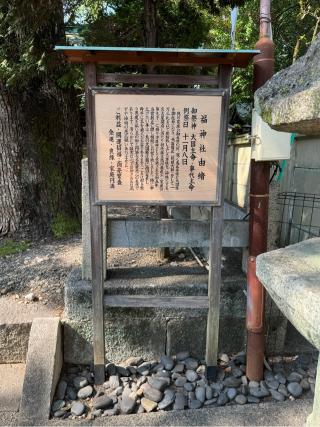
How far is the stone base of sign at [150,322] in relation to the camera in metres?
3.16

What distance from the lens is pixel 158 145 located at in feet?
8.61

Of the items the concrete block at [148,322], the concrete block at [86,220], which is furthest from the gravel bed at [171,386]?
the concrete block at [86,220]

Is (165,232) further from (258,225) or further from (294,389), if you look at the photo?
(294,389)

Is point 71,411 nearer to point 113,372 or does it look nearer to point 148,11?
point 113,372

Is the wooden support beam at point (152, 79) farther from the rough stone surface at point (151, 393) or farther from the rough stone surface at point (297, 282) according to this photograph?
the rough stone surface at point (151, 393)

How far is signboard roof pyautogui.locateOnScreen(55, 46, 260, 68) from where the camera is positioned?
2357 mm

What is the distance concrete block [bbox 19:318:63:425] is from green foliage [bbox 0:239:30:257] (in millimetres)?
1736

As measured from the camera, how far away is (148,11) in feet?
12.2

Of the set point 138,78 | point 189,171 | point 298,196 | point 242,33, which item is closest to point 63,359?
point 189,171

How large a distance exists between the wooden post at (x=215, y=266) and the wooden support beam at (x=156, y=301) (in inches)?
3.7

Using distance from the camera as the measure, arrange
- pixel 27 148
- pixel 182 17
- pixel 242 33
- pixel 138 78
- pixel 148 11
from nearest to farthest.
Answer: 1. pixel 138 78
2. pixel 148 11
3. pixel 182 17
4. pixel 27 148
5. pixel 242 33

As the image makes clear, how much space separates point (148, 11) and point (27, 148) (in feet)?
7.67

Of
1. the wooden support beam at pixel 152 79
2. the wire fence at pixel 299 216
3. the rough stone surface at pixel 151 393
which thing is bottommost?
the rough stone surface at pixel 151 393

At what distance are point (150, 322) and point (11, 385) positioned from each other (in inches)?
46.5
